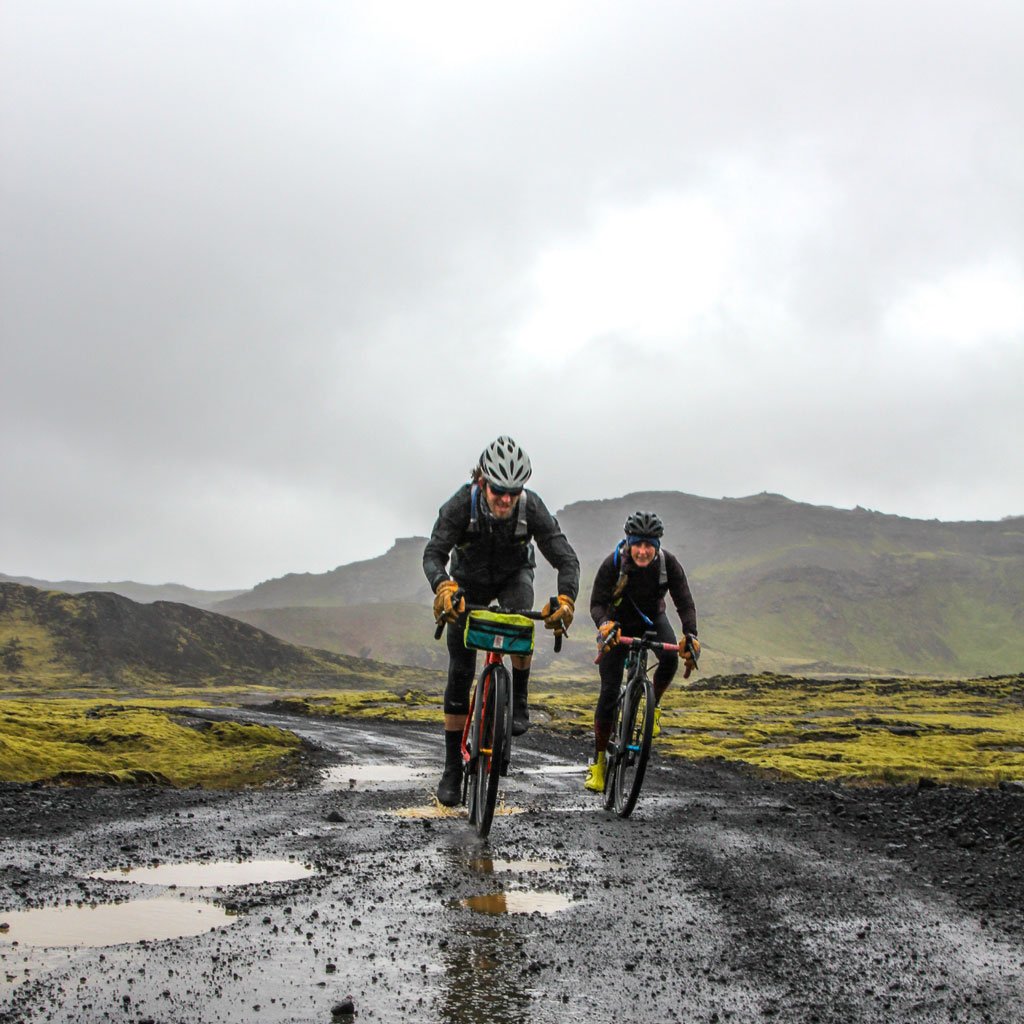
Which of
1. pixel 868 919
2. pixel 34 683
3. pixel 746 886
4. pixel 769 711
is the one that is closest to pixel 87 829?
pixel 746 886

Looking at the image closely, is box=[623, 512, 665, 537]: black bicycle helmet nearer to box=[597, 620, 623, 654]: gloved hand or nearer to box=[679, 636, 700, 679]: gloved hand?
box=[597, 620, 623, 654]: gloved hand

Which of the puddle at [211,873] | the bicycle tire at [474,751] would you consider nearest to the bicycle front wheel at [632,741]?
the bicycle tire at [474,751]

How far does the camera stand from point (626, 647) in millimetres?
12133

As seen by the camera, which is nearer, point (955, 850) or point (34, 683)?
point (955, 850)

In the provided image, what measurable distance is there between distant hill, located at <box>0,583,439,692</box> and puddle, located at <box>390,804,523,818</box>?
85708 mm

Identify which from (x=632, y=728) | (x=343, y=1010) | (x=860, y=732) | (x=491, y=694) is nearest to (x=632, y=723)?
(x=632, y=728)

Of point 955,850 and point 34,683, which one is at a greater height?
point 955,850

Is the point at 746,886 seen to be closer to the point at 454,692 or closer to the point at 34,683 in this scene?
the point at 454,692

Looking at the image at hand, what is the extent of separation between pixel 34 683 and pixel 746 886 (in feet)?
298

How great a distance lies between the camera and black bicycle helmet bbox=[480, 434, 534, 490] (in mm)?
9484

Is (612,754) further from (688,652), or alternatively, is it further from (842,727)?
(842,727)

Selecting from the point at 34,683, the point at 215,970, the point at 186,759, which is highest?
the point at 215,970

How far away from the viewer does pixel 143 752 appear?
57.6 feet

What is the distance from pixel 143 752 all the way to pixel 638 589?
10.6 meters
